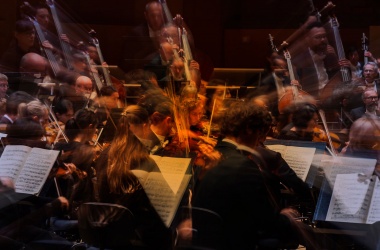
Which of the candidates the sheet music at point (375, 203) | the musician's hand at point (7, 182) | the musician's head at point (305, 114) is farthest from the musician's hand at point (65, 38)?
the sheet music at point (375, 203)

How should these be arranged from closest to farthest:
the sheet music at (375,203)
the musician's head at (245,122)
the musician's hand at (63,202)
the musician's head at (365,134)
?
the sheet music at (375,203), the musician's head at (245,122), the musician's head at (365,134), the musician's hand at (63,202)

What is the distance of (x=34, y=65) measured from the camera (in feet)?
7.63

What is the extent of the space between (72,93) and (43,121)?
191 mm

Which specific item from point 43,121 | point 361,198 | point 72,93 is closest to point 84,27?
point 72,93

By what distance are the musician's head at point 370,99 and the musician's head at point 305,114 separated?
246 millimetres

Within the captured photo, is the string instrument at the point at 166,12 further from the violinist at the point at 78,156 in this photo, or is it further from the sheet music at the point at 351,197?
the sheet music at the point at 351,197

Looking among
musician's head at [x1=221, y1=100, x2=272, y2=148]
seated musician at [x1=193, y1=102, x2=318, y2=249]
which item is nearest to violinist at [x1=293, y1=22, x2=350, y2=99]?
musician's head at [x1=221, y1=100, x2=272, y2=148]

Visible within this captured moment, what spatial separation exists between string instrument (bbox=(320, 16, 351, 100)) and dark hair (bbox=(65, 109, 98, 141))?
101 cm

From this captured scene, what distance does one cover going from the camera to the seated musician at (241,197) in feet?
6.03

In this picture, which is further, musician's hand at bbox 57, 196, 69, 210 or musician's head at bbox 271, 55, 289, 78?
musician's hand at bbox 57, 196, 69, 210

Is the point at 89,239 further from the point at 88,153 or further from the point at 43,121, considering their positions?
the point at 43,121

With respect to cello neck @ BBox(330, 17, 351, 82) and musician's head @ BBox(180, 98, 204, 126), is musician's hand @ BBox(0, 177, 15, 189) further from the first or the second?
cello neck @ BBox(330, 17, 351, 82)

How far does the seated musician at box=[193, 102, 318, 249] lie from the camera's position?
6.03ft

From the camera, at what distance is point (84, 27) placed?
2.30 m
